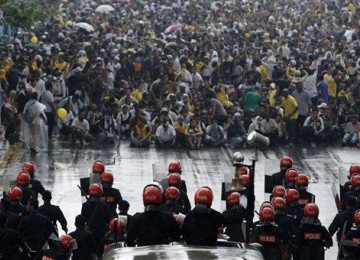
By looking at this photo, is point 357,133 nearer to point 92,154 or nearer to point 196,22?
point 92,154

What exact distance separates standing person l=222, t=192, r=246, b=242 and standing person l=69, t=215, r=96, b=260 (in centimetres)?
191

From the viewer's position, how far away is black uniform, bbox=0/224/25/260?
19188 millimetres

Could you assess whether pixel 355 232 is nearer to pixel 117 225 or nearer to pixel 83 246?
pixel 117 225

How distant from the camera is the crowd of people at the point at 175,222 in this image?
643 inches

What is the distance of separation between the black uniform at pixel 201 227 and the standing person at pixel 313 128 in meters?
20.4

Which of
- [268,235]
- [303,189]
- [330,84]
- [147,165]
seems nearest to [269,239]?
[268,235]

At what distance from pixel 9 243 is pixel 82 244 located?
1078 millimetres

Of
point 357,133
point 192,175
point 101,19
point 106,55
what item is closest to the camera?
point 192,175

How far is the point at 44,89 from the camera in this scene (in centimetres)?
3712

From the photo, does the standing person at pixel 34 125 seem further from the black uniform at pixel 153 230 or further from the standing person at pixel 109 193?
the black uniform at pixel 153 230

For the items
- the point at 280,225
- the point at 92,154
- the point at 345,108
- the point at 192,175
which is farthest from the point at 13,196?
the point at 345,108

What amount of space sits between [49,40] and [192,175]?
19593 mm

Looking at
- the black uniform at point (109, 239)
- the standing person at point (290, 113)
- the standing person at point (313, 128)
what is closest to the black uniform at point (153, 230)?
the black uniform at point (109, 239)

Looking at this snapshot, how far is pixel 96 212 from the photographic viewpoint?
21.5 meters
